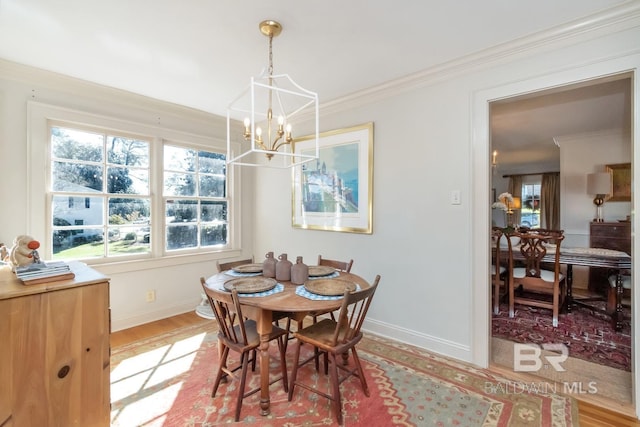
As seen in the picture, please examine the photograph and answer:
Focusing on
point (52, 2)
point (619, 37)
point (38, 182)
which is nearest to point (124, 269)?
point (38, 182)

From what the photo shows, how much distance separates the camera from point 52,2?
1654 millimetres

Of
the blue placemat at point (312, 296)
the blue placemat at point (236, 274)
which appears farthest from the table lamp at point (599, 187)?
the blue placemat at point (236, 274)

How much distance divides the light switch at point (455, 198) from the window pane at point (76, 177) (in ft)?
11.0

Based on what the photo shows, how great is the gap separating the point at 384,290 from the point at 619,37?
2.43 meters

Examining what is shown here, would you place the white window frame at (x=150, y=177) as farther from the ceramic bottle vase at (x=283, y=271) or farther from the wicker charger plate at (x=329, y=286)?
the wicker charger plate at (x=329, y=286)

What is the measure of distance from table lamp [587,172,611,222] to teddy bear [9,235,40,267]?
5.92m

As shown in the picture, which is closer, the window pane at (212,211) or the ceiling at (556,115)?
the ceiling at (556,115)

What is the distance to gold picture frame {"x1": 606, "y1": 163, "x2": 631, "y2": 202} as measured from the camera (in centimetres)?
399

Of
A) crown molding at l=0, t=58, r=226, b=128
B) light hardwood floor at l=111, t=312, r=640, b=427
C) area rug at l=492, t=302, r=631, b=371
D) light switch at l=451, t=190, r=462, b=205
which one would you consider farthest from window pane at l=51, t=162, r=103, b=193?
area rug at l=492, t=302, r=631, b=371

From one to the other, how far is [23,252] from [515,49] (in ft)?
10.5

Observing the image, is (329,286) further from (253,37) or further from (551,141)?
(551,141)

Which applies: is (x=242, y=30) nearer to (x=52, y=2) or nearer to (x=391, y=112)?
(x=52, y=2)

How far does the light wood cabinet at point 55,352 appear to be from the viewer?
1104mm

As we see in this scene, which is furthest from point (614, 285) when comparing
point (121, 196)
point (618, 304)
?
point (121, 196)
